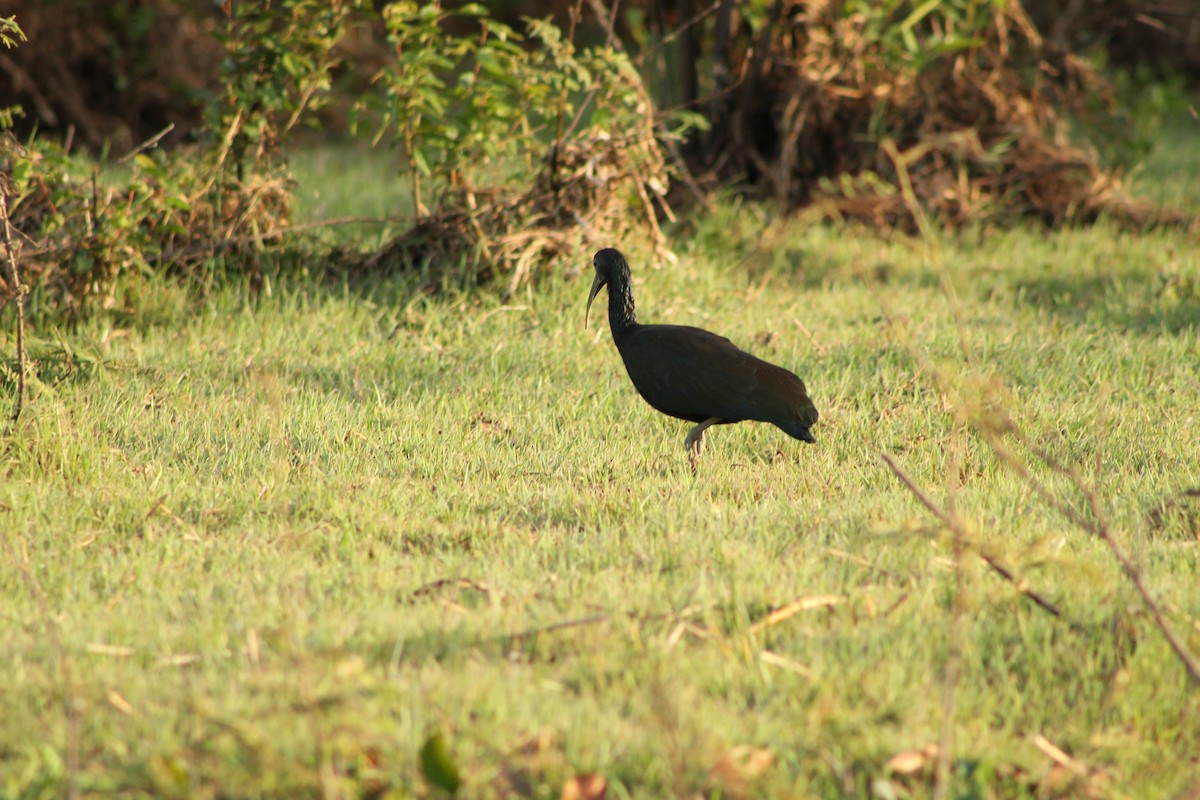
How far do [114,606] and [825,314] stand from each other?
4.35 meters

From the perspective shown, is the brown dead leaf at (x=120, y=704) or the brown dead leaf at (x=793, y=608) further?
the brown dead leaf at (x=793, y=608)

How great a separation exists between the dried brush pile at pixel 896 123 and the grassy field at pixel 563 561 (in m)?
2.15

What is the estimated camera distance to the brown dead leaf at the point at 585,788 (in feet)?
8.79

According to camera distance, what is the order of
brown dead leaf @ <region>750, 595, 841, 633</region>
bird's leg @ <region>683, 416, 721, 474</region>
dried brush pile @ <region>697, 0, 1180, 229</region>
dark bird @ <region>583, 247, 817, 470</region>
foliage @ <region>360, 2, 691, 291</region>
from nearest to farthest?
brown dead leaf @ <region>750, 595, 841, 633</region>
dark bird @ <region>583, 247, 817, 470</region>
bird's leg @ <region>683, 416, 721, 474</region>
foliage @ <region>360, 2, 691, 291</region>
dried brush pile @ <region>697, 0, 1180, 229</region>

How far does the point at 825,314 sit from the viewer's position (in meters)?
6.93

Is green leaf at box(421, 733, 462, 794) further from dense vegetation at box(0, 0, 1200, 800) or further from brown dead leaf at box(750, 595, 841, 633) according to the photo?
brown dead leaf at box(750, 595, 841, 633)

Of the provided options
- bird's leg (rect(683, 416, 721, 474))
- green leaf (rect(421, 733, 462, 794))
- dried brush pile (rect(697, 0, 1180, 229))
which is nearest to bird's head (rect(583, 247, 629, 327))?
bird's leg (rect(683, 416, 721, 474))

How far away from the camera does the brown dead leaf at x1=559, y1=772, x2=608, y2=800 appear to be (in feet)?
8.79

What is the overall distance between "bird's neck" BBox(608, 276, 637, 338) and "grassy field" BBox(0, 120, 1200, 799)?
14.7 inches

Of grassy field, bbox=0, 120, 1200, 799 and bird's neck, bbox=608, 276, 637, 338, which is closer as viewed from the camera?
grassy field, bbox=0, 120, 1200, 799

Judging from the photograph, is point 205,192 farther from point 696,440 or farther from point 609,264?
point 696,440

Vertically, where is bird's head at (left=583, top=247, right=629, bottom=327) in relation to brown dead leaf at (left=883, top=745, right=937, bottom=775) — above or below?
above

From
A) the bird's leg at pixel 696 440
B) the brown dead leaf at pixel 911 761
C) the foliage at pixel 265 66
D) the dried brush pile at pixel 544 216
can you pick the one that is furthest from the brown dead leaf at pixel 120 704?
the foliage at pixel 265 66

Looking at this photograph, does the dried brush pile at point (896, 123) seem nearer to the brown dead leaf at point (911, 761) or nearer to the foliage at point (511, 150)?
the foliage at point (511, 150)
